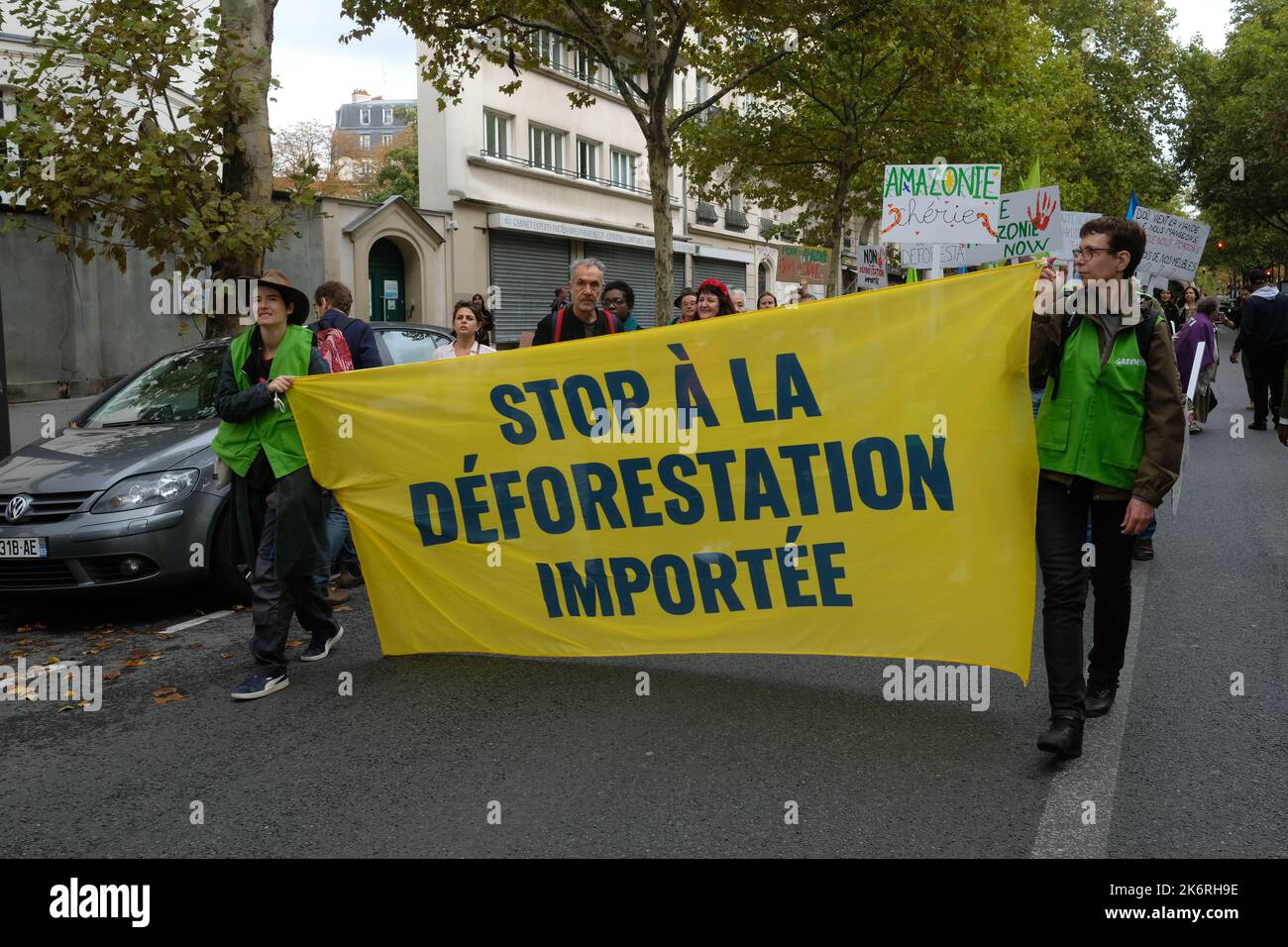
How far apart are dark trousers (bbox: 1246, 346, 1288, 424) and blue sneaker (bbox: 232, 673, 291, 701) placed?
13094 mm

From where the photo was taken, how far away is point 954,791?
13.0ft

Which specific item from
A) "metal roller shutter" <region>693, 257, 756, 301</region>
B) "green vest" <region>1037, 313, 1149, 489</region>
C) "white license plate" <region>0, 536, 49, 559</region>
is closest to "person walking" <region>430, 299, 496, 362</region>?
"white license plate" <region>0, 536, 49, 559</region>

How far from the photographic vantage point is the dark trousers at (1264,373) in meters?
14.7

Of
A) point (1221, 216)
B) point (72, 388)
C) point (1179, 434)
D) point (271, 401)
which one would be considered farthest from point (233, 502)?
point (1221, 216)

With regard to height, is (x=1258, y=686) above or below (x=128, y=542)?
below

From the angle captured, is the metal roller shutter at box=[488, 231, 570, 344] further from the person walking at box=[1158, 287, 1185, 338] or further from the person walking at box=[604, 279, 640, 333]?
the person walking at box=[604, 279, 640, 333]

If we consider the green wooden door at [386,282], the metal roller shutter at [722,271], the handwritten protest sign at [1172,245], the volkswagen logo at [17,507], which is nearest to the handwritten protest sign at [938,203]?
the handwritten protest sign at [1172,245]

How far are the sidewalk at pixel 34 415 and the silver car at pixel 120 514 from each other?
23.0 ft

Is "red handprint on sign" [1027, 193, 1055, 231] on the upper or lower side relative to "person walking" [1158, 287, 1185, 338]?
upper

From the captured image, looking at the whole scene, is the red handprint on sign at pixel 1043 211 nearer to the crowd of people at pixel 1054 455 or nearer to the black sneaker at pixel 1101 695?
the crowd of people at pixel 1054 455

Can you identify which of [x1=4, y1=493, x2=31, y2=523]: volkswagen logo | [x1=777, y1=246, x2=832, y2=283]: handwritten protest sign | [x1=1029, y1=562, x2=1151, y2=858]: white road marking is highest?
[x1=777, y1=246, x2=832, y2=283]: handwritten protest sign

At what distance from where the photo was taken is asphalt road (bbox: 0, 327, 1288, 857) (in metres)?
3.65
